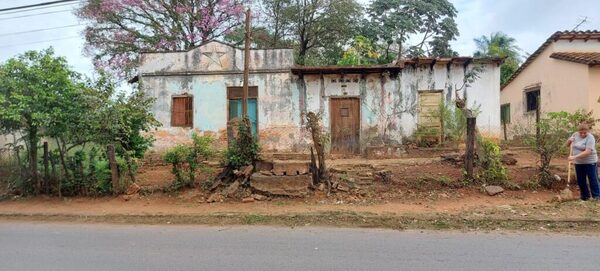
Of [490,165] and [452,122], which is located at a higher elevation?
[452,122]

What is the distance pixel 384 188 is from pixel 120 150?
584 centimetres

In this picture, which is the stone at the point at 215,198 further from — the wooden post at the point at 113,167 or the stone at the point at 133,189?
the wooden post at the point at 113,167

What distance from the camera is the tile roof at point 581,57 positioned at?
15.3m

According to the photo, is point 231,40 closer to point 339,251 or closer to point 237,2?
point 237,2

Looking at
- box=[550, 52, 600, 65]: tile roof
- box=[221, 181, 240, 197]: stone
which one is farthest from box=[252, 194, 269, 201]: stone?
box=[550, 52, 600, 65]: tile roof

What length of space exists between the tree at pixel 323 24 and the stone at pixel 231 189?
43.6 ft

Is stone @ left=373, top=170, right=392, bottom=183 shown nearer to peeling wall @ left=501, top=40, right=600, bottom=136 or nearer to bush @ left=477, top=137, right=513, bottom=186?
bush @ left=477, top=137, right=513, bottom=186

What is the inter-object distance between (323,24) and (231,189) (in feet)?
48.0

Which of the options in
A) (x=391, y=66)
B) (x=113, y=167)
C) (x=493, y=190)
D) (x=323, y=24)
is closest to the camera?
(x=493, y=190)

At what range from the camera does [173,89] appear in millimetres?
15906

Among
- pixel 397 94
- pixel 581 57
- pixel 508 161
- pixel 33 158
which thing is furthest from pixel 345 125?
pixel 33 158

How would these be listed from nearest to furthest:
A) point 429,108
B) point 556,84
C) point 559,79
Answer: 1. point 429,108
2. point 559,79
3. point 556,84

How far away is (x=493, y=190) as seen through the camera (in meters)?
9.52

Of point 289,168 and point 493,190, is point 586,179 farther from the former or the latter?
point 289,168
